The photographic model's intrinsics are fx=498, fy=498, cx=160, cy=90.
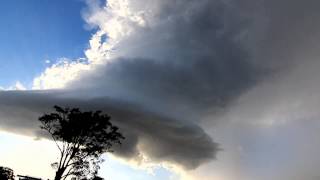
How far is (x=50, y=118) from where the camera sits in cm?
9450

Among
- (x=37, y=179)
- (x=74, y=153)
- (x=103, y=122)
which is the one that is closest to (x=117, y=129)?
(x=103, y=122)

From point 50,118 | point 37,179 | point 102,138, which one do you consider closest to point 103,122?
point 102,138

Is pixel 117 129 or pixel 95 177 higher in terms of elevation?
pixel 117 129

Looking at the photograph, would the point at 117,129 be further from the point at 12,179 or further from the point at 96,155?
the point at 12,179

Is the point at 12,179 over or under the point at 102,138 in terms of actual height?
under

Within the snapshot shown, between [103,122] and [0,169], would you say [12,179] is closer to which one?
[0,169]

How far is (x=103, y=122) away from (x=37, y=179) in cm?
1622

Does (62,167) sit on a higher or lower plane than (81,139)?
lower

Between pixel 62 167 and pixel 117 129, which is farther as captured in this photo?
pixel 117 129

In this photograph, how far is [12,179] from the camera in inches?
3656

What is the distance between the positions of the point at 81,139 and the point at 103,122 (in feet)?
17.7

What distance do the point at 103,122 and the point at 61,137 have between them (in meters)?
8.36

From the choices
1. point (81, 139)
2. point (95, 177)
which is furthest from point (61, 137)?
point (95, 177)

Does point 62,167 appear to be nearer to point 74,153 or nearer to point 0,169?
point 74,153
